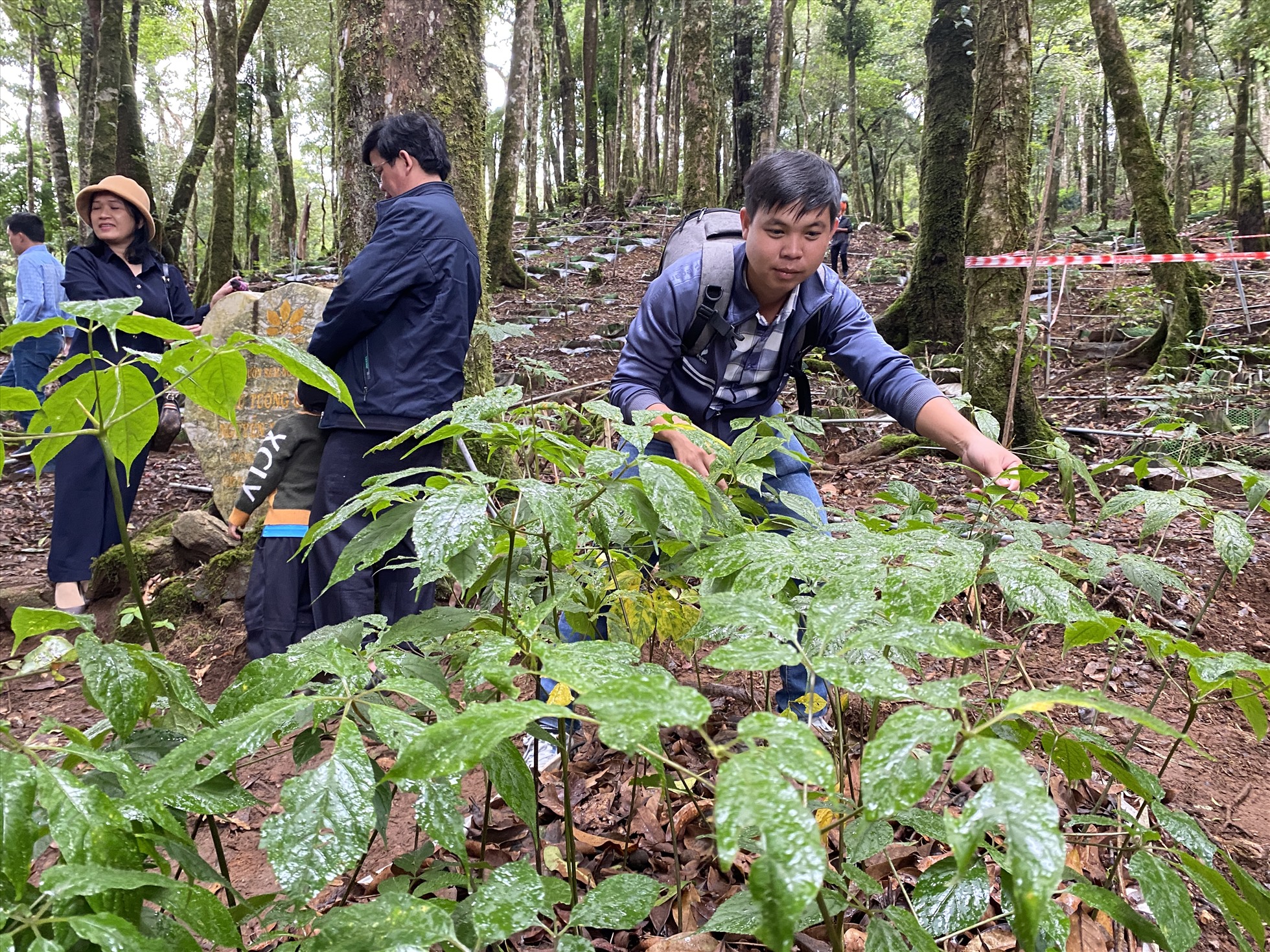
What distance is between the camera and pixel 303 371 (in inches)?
43.5

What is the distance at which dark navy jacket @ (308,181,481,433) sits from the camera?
9.89ft

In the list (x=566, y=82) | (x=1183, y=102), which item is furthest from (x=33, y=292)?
(x=566, y=82)

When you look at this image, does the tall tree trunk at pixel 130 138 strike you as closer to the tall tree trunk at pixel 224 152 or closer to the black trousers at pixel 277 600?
the tall tree trunk at pixel 224 152

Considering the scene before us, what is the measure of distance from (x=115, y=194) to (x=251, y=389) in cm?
128

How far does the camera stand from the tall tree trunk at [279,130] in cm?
1989

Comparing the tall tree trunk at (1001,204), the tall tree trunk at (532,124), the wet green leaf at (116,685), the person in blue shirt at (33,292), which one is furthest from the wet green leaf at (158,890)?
the tall tree trunk at (532,124)

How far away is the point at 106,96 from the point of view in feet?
33.0

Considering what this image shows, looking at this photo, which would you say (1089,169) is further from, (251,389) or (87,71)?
(251,389)

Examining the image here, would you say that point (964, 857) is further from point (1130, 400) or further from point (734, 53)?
point (734, 53)

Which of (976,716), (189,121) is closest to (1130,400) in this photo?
(976,716)

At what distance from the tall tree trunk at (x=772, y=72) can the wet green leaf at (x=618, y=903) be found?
39.2ft

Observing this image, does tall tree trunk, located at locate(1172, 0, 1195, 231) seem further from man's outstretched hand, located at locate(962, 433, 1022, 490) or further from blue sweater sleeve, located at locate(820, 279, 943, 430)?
man's outstretched hand, located at locate(962, 433, 1022, 490)

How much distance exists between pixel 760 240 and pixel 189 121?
38328 mm

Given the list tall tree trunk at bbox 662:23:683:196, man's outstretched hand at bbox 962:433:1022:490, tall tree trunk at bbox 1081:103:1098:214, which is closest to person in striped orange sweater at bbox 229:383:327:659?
man's outstretched hand at bbox 962:433:1022:490
